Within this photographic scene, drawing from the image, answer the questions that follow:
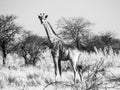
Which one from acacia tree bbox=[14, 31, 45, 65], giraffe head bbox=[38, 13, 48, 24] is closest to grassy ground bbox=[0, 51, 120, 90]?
giraffe head bbox=[38, 13, 48, 24]

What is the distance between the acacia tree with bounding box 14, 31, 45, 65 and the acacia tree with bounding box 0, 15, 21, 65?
2.08 feet

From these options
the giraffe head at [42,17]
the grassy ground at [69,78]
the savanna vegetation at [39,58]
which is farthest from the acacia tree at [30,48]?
the giraffe head at [42,17]

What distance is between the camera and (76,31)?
68.0 ft

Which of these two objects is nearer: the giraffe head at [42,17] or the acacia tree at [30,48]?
the giraffe head at [42,17]

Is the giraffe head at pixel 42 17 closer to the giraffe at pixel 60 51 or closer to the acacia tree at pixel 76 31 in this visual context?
the giraffe at pixel 60 51

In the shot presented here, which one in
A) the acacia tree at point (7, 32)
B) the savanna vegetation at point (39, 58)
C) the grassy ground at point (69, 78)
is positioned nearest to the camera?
the grassy ground at point (69, 78)

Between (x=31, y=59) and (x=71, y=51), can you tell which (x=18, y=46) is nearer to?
(x=31, y=59)

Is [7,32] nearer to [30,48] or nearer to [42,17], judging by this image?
[30,48]

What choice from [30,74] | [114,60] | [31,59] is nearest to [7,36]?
[31,59]

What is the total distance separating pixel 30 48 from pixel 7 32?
6.42 ft

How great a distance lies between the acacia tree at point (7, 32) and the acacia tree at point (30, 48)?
63cm

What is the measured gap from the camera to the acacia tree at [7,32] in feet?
36.5

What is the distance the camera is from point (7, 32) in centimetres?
1156

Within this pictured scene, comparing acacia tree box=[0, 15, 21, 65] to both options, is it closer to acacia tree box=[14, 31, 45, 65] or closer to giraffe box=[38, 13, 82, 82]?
acacia tree box=[14, 31, 45, 65]
